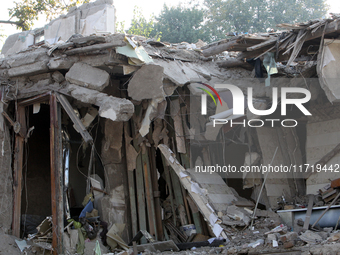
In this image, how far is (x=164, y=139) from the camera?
348 inches

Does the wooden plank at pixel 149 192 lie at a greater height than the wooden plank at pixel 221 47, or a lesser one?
lesser

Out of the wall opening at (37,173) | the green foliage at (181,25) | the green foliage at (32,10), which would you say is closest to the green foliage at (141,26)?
the green foliage at (181,25)

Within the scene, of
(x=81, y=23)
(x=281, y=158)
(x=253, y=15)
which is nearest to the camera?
(x=281, y=158)

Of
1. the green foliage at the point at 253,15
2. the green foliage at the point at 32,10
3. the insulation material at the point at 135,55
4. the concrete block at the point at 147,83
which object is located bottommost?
the concrete block at the point at 147,83

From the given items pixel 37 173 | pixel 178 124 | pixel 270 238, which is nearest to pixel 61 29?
pixel 37 173

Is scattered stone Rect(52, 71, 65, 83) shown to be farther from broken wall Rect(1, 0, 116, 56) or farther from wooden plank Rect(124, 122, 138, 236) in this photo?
broken wall Rect(1, 0, 116, 56)

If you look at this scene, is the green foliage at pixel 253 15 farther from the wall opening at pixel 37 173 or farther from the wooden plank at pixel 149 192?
the wooden plank at pixel 149 192

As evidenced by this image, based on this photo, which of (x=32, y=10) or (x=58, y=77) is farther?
(x=32, y=10)

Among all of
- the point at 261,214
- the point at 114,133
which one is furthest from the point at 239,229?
the point at 114,133

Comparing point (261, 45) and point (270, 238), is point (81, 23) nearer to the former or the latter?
point (261, 45)

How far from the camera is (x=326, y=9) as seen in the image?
27750mm

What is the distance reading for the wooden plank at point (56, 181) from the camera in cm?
723

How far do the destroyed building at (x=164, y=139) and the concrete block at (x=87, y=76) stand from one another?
0.03 metres

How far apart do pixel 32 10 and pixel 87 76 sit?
10222mm
